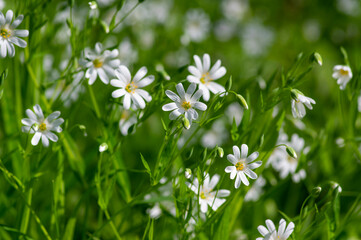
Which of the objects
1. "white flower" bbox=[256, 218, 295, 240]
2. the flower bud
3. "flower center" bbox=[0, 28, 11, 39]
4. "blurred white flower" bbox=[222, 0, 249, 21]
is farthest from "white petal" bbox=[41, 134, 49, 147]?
"blurred white flower" bbox=[222, 0, 249, 21]

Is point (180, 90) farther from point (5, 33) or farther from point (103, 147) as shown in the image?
point (5, 33)

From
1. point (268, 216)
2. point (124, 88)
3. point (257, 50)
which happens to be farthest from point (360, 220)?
point (257, 50)

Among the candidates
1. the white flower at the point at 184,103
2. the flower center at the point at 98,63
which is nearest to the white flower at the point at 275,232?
the white flower at the point at 184,103

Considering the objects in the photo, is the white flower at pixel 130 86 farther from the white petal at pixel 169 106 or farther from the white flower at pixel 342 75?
the white flower at pixel 342 75

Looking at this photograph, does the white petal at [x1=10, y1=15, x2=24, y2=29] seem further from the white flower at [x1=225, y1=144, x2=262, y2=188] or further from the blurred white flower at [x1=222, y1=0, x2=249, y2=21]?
the blurred white flower at [x1=222, y1=0, x2=249, y2=21]

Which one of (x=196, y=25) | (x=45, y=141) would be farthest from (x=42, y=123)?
(x=196, y=25)

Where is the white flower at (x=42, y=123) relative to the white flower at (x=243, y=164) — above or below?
above
